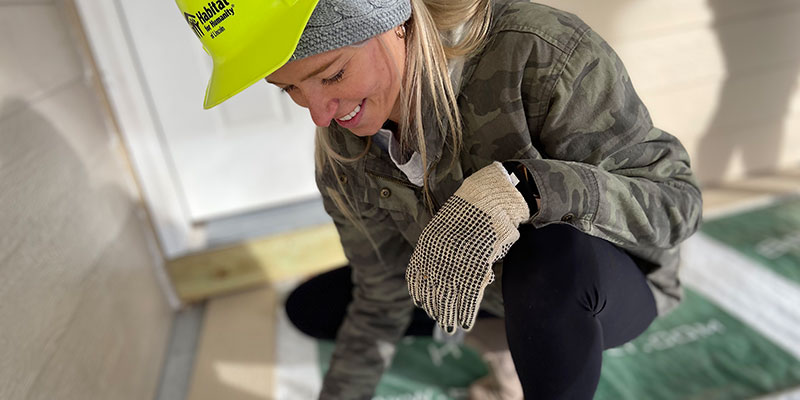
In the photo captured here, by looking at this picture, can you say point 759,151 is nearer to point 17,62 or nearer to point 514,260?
point 514,260

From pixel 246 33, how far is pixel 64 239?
67cm

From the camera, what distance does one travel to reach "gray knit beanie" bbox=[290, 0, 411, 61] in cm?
54

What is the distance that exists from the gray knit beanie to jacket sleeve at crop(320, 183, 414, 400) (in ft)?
1.11

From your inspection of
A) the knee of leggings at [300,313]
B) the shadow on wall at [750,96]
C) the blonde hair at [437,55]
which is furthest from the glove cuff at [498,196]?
the shadow on wall at [750,96]

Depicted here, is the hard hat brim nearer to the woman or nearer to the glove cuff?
the woman

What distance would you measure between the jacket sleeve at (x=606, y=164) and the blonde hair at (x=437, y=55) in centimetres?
11

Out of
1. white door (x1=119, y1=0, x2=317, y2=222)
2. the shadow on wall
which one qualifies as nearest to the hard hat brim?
white door (x1=119, y1=0, x2=317, y2=222)

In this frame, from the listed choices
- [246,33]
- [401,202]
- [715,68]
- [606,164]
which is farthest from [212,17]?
[715,68]

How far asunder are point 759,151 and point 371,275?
148 centimetres

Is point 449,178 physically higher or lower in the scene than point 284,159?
higher

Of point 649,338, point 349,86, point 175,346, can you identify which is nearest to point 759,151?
point 649,338

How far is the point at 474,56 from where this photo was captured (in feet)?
2.18

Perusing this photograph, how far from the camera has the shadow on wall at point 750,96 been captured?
1514 mm

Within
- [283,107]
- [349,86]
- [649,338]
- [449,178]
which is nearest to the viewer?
[349,86]
